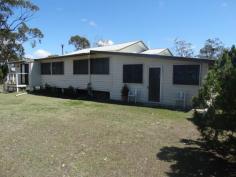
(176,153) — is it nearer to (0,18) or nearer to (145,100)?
(145,100)

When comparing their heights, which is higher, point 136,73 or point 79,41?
point 79,41

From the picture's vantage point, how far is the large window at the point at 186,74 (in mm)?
11180

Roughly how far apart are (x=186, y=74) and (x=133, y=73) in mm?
3275

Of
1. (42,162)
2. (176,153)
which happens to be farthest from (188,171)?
(42,162)

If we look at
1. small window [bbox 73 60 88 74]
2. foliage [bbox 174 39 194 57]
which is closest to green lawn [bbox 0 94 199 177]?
small window [bbox 73 60 88 74]

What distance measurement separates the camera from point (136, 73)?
13.6 m

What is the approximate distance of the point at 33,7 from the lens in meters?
30.8

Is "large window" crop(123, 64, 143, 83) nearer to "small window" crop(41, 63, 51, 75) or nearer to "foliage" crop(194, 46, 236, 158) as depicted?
"foliage" crop(194, 46, 236, 158)

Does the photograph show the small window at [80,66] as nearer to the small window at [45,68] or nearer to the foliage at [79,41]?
the small window at [45,68]

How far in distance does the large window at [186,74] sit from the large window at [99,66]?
16.3 ft

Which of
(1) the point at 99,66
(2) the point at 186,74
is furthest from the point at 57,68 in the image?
(2) the point at 186,74

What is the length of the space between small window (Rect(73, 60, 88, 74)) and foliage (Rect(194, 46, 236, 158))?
1283 cm

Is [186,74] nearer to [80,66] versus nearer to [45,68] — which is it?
[80,66]

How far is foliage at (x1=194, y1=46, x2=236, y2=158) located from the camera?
165 inches
